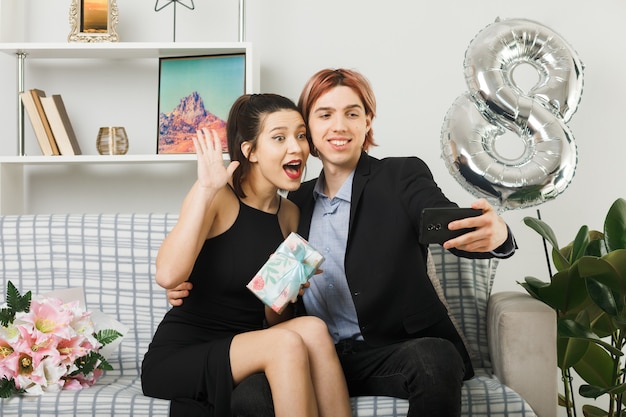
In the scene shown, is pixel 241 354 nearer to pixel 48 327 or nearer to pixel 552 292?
pixel 48 327

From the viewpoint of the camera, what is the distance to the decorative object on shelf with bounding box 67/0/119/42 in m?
2.73

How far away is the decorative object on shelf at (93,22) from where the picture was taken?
2.73m

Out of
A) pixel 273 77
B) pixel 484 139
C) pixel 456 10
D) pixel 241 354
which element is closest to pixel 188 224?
pixel 241 354

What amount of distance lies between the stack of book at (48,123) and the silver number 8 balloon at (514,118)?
4.29 ft

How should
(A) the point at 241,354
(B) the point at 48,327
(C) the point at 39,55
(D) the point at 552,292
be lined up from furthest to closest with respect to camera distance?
1. (C) the point at 39,55
2. (D) the point at 552,292
3. (B) the point at 48,327
4. (A) the point at 241,354

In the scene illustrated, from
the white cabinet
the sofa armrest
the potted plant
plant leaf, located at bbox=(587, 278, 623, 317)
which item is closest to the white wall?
the white cabinet

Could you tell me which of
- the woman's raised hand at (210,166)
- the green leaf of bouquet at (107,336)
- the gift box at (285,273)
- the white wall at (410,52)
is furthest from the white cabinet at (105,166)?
the gift box at (285,273)

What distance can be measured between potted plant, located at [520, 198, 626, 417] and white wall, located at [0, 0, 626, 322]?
2.00ft

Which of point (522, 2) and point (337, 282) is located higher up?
point (522, 2)

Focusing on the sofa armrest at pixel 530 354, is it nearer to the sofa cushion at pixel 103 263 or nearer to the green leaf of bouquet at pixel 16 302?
the sofa cushion at pixel 103 263

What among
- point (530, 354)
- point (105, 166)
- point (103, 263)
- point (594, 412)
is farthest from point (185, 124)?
point (594, 412)

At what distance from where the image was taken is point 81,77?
9.59 feet

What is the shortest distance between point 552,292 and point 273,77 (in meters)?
1.31

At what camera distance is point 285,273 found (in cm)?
176
